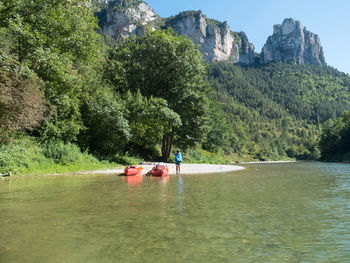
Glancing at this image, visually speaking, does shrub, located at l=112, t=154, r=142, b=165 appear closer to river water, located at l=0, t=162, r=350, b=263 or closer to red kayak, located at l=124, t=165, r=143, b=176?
red kayak, located at l=124, t=165, r=143, b=176

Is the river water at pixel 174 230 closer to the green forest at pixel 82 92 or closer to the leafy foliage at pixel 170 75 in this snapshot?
the green forest at pixel 82 92

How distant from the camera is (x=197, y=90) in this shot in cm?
3972

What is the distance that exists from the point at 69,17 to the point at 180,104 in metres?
17.4

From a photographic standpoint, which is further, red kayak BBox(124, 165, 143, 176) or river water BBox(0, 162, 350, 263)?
red kayak BBox(124, 165, 143, 176)

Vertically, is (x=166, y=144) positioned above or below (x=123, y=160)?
above

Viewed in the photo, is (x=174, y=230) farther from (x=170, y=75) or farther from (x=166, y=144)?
(x=166, y=144)

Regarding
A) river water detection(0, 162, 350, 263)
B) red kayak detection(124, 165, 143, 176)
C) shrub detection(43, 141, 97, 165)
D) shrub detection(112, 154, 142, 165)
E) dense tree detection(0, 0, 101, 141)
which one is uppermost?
dense tree detection(0, 0, 101, 141)

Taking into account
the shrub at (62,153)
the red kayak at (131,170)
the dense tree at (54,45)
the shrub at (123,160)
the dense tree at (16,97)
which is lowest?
the red kayak at (131,170)

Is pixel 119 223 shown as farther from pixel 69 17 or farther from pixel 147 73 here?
pixel 147 73

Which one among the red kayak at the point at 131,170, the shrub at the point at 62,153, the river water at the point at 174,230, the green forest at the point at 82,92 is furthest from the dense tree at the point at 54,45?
the river water at the point at 174,230

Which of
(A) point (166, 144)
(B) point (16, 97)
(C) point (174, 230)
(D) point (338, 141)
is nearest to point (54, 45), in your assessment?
(B) point (16, 97)

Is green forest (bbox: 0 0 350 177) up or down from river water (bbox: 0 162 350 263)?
up

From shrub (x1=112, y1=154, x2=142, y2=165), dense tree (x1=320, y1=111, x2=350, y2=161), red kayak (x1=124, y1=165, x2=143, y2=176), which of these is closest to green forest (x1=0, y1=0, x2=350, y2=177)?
Answer: shrub (x1=112, y1=154, x2=142, y2=165)

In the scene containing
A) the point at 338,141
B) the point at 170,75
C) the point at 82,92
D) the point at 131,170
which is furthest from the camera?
the point at 338,141
